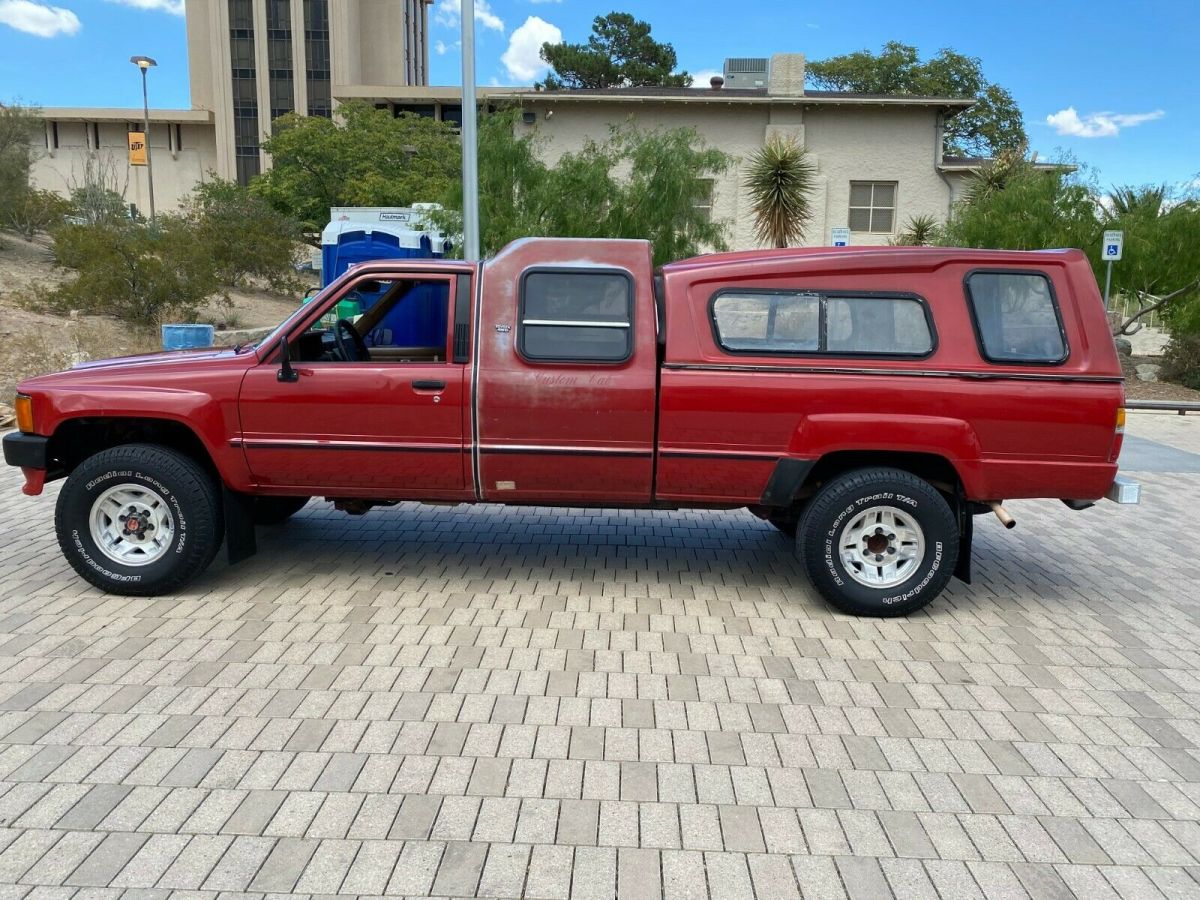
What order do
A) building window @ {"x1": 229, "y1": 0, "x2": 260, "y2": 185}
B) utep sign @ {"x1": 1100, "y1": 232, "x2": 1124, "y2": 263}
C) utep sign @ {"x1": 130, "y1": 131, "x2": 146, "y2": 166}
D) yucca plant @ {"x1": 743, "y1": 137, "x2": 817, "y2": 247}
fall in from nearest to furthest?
utep sign @ {"x1": 1100, "y1": 232, "x2": 1124, "y2": 263} < yucca plant @ {"x1": 743, "y1": 137, "x2": 817, "y2": 247} < utep sign @ {"x1": 130, "y1": 131, "x2": 146, "y2": 166} < building window @ {"x1": 229, "y1": 0, "x2": 260, "y2": 185}

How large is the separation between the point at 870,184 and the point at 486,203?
15.6 meters

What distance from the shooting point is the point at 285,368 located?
5.38 m

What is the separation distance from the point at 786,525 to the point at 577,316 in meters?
2.32

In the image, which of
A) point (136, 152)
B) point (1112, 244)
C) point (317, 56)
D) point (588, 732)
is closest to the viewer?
point (588, 732)

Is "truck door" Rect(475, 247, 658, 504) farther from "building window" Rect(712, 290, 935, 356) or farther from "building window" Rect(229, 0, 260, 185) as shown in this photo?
"building window" Rect(229, 0, 260, 185)

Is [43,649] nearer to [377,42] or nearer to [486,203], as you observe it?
[486,203]

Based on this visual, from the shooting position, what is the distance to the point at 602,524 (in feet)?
24.8

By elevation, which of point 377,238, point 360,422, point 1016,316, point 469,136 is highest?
point 469,136

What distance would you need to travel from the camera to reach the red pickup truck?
520cm

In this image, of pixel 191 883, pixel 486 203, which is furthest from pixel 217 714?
pixel 486 203

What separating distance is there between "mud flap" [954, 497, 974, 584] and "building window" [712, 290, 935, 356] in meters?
0.97

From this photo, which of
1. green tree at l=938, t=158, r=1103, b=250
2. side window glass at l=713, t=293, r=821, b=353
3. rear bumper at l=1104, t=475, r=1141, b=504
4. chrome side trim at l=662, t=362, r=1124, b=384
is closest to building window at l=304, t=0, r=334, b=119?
green tree at l=938, t=158, r=1103, b=250

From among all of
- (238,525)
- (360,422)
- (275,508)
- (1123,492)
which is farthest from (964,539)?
(275,508)

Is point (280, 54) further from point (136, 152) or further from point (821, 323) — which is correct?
point (821, 323)
